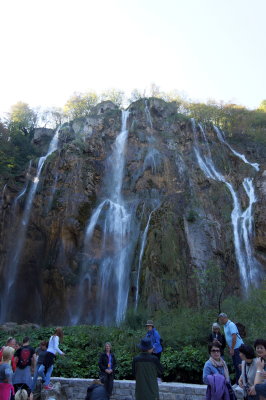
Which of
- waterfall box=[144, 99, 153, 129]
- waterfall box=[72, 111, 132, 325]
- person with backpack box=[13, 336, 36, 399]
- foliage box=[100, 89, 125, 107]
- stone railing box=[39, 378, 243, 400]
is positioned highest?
foliage box=[100, 89, 125, 107]

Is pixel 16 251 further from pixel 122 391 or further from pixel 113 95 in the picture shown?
pixel 113 95

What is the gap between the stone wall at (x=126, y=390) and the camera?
729 cm

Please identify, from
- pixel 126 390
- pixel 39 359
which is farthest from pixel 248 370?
pixel 39 359

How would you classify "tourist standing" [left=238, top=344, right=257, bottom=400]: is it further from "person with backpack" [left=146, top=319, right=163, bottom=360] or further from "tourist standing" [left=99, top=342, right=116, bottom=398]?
"tourist standing" [left=99, top=342, right=116, bottom=398]

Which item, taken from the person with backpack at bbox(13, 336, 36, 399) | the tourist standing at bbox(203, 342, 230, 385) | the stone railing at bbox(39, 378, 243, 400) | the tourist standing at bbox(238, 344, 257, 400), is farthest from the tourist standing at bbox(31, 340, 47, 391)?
the tourist standing at bbox(238, 344, 257, 400)

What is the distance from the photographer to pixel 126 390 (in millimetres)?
8117

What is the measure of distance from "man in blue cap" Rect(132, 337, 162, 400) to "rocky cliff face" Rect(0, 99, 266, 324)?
35.3 ft

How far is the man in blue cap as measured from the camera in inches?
215

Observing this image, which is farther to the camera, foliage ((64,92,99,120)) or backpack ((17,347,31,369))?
foliage ((64,92,99,120))

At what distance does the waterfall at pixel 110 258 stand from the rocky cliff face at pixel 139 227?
0.09 m

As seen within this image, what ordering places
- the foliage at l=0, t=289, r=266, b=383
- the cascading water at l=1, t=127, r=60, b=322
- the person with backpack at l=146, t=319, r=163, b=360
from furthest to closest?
the cascading water at l=1, t=127, r=60, b=322 < the foliage at l=0, t=289, r=266, b=383 < the person with backpack at l=146, t=319, r=163, b=360

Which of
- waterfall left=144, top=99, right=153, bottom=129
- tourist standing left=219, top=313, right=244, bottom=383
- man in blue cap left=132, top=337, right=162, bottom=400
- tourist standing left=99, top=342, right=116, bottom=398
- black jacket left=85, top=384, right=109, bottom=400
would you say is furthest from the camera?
waterfall left=144, top=99, right=153, bottom=129

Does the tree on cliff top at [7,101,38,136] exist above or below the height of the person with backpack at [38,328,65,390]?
above

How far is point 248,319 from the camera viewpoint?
11742mm
